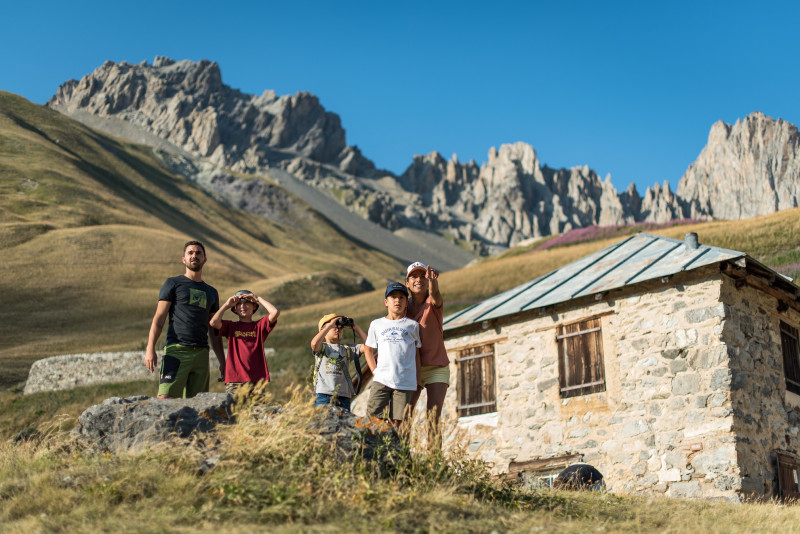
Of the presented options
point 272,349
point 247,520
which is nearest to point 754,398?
point 247,520

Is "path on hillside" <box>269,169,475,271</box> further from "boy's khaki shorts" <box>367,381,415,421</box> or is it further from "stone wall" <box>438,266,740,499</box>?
"boy's khaki shorts" <box>367,381,415,421</box>

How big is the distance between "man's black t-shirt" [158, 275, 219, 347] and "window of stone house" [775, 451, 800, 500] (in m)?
10.3

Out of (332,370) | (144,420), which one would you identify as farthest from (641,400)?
(144,420)

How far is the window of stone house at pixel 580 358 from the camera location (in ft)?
44.0

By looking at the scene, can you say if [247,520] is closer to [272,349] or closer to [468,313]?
[468,313]

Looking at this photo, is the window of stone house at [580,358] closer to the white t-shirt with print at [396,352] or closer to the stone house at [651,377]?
the stone house at [651,377]

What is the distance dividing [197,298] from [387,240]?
178 metres

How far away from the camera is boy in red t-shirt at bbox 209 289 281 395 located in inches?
301

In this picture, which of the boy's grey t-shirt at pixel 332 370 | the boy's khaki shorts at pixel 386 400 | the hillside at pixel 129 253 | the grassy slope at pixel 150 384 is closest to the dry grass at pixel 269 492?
the grassy slope at pixel 150 384

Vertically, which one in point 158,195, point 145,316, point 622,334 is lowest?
point 622,334

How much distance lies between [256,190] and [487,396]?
169 meters

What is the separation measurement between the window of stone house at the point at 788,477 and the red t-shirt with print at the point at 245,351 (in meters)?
9.56

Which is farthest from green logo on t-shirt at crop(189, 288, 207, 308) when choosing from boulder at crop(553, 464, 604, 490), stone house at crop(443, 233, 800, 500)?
boulder at crop(553, 464, 604, 490)

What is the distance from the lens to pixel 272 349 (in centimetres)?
3341
